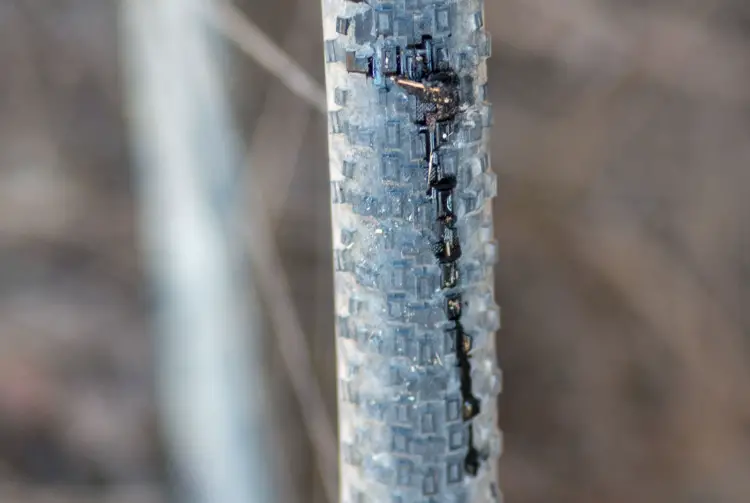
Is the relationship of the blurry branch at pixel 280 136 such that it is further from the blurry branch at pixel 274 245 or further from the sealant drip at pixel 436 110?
the sealant drip at pixel 436 110

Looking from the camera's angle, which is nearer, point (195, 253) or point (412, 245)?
point (412, 245)

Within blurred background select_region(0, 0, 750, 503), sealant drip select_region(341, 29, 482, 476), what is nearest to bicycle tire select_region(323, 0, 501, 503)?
sealant drip select_region(341, 29, 482, 476)

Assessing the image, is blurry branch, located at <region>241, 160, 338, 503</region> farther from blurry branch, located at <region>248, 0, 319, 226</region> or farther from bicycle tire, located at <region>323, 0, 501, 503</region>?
bicycle tire, located at <region>323, 0, 501, 503</region>

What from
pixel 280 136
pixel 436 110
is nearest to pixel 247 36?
pixel 280 136

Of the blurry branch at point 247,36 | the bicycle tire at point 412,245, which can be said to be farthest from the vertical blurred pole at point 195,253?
the bicycle tire at point 412,245

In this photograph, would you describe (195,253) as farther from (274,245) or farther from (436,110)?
(436,110)

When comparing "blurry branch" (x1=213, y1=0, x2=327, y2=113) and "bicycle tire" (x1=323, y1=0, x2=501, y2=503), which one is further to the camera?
"blurry branch" (x1=213, y1=0, x2=327, y2=113)
